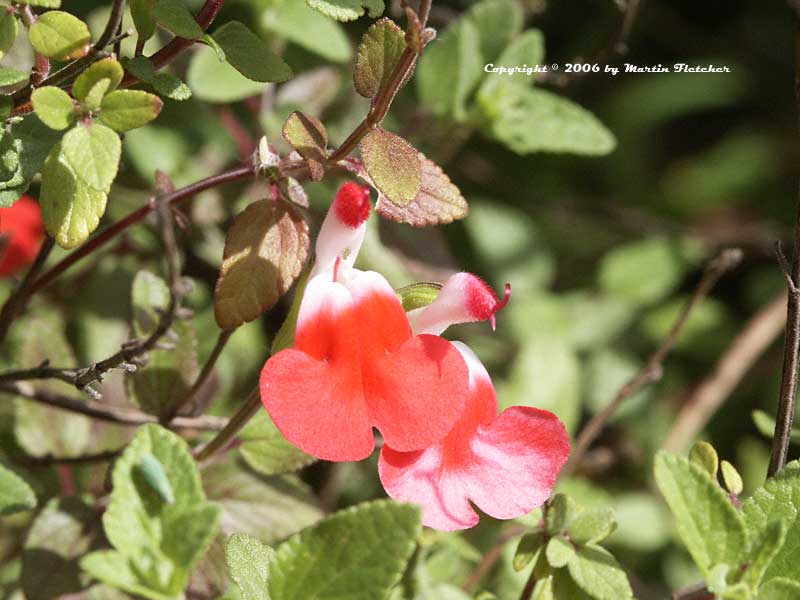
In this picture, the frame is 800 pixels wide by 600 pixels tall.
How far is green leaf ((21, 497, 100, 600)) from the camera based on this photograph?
878 millimetres

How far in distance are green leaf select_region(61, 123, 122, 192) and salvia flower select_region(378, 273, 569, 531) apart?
0.25 metres

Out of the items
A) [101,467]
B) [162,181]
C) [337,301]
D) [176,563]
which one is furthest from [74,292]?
[176,563]

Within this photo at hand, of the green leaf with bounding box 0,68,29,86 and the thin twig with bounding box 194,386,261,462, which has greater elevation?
the green leaf with bounding box 0,68,29,86

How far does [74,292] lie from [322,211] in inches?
13.7

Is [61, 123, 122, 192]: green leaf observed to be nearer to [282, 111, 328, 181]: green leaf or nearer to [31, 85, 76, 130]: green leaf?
[31, 85, 76, 130]: green leaf

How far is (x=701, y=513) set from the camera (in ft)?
2.08

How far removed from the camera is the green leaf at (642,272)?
1.71 metres

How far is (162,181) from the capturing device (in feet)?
2.75

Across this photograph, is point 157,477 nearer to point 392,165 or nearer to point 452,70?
point 392,165

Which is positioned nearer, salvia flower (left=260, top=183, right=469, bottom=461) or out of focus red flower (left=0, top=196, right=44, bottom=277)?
salvia flower (left=260, top=183, right=469, bottom=461)

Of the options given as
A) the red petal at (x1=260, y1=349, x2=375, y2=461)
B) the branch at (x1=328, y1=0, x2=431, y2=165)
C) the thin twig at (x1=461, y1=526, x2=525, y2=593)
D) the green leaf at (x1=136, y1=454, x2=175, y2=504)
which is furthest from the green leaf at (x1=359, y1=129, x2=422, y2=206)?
the thin twig at (x1=461, y1=526, x2=525, y2=593)

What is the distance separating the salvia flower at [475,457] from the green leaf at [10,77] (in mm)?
320

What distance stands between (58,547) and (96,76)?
45 centimetres

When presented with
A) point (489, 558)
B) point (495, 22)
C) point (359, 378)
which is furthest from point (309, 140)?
point (495, 22)
